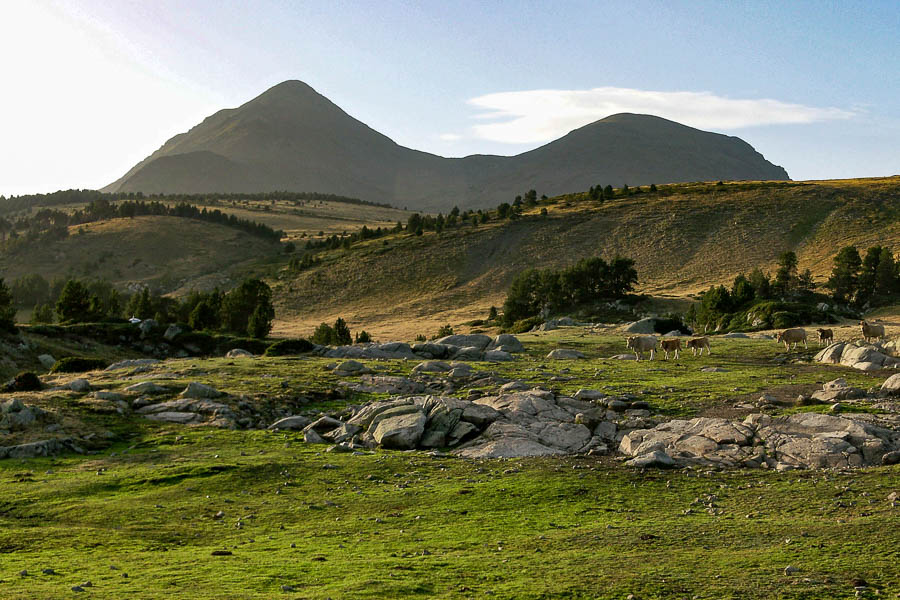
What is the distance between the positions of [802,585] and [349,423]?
19.4 metres

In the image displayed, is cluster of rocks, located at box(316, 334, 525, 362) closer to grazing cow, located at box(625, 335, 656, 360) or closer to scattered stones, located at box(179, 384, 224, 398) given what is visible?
grazing cow, located at box(625, 335, 656, 360)

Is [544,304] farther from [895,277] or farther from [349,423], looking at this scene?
[349,423]

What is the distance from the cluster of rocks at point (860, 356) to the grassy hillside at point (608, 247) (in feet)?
189

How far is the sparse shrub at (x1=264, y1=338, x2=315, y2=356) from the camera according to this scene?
49.6m

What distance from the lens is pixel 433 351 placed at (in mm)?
49344

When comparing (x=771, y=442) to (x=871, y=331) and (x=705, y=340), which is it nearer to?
(x=705, y=340)

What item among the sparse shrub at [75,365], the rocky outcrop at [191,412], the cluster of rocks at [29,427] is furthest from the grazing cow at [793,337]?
the sparse shrub at [75,365]

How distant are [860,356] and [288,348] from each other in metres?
36.0

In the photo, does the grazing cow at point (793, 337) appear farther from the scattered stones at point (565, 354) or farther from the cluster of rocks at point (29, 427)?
the cluster of rocks at point (29, 427)

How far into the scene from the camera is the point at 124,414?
2975cm

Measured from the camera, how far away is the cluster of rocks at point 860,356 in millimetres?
35500

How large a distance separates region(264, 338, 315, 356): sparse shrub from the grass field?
Answer: 66.3 feet

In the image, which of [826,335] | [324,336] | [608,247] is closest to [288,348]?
[324,336]

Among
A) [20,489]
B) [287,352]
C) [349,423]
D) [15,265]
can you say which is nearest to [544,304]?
[287,352]
